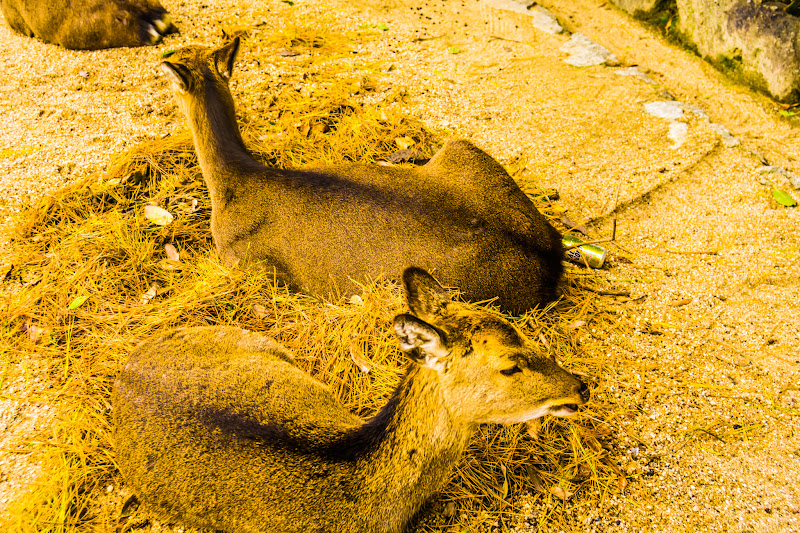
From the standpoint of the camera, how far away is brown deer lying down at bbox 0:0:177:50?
5406 millimetres

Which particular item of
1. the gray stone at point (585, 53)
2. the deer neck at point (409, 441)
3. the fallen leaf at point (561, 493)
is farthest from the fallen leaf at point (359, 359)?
the gray stone at point (585, 53)

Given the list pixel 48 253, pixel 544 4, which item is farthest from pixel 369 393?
pixel 544 4

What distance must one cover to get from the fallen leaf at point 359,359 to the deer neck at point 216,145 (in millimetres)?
1466

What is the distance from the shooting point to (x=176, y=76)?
3311 mm

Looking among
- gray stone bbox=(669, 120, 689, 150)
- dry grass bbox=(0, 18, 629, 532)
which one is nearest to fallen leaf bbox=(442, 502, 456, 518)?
dry grass bbox=(0, 18, 629, 532)

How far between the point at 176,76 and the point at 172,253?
1.27 meters

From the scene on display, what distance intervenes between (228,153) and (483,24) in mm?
4296

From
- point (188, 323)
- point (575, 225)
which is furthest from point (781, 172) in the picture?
point (188, 323)

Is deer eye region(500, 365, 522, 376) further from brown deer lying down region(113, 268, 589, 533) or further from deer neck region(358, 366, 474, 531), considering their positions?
deer neck region(358, 366, 474, 531)

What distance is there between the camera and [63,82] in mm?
5066

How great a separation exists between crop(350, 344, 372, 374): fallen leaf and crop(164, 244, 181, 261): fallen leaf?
5.32 ft

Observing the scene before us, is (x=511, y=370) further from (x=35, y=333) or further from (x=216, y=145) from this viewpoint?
(x=35, y=333)

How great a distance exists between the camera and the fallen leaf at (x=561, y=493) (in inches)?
94.6

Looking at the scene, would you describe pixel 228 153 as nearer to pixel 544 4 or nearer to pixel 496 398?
pixel 496 398
